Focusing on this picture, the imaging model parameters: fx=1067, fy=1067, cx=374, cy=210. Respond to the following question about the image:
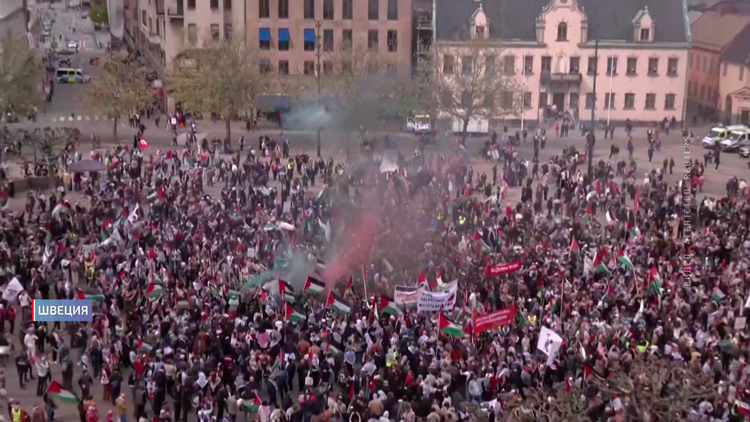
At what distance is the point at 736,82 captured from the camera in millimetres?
61688

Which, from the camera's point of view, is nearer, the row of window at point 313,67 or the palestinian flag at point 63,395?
the palestinian flag at point 63,395

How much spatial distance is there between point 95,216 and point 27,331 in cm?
1002

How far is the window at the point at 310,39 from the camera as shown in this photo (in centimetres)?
5988

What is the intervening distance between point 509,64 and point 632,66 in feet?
23.5

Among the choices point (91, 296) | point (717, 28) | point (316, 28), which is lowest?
point (91, 296)

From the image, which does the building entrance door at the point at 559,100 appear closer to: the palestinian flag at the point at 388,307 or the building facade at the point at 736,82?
the building facade at the point at 736,82

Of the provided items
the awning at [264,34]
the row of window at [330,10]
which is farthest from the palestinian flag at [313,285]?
the awning at [264,34]

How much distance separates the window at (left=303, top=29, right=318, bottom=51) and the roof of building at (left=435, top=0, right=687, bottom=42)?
7234 mm

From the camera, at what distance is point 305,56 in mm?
60219

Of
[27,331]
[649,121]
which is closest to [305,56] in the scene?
[649,121]

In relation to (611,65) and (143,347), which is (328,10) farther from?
(143,347)

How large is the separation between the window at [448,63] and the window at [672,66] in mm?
13395

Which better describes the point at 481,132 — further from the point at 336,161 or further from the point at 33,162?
the point at 33,162

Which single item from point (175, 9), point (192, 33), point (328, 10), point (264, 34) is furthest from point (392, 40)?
point (175, 9)
